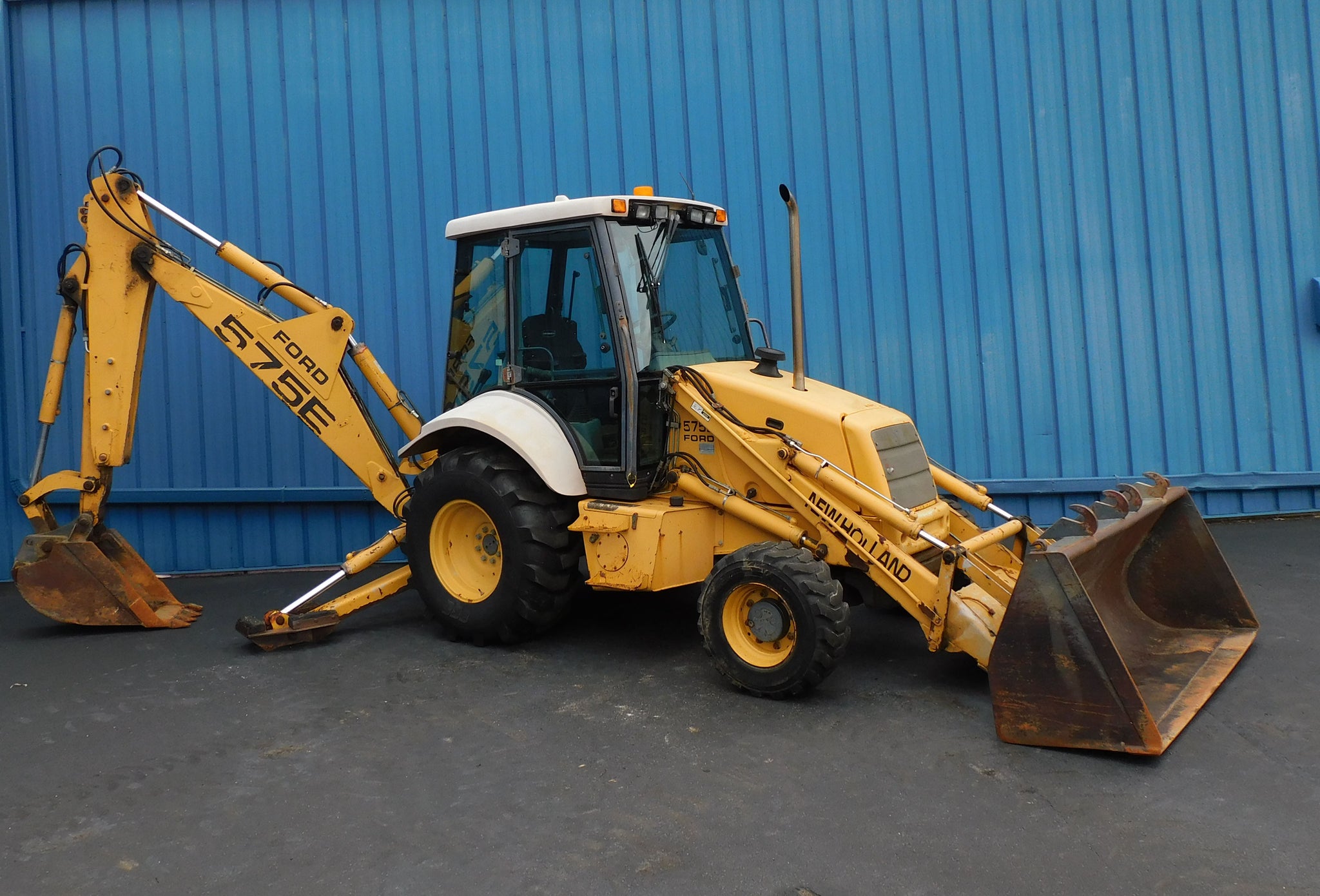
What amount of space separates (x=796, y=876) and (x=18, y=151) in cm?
860

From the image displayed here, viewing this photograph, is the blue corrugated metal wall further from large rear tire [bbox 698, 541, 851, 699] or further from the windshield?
large rear tire [bbox 698, 541, 851, 699]

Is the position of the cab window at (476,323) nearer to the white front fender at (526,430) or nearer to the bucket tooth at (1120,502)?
the white front fender at (526,430)

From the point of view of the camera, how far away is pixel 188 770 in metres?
4.30

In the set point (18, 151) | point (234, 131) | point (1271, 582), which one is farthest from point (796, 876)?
point (18, 151)

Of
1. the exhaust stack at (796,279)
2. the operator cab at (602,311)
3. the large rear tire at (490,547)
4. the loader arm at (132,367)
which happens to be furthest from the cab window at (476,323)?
the exhaust stack at (796,279)

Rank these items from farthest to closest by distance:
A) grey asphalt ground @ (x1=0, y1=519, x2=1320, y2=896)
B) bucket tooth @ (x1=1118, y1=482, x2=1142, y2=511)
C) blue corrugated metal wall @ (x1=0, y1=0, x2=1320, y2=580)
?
blue corrugated metal wall @ (x1=0, y1=0, x2=1320, y2=580)
bucket tooth @ (x1=1118, y1=482, x2=1142, y2=511)
grey asphalt ground @ (x1=0, y1=519, x2=1320, y2=896)

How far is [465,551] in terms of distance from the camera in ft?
20.1

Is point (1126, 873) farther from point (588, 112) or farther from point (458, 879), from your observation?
point (588, 112)

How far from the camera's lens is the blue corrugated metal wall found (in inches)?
322

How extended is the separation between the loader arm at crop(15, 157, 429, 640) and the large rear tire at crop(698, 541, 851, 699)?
2388mm

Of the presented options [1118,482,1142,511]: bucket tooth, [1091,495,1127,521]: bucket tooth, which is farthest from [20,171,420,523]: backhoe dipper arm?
[1118,482,1142,511]: bucket tooth

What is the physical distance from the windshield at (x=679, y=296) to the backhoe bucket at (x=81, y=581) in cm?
361

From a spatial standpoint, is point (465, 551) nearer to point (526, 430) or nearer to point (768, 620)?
point (526, 430)

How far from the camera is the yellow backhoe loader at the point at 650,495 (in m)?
4.65
